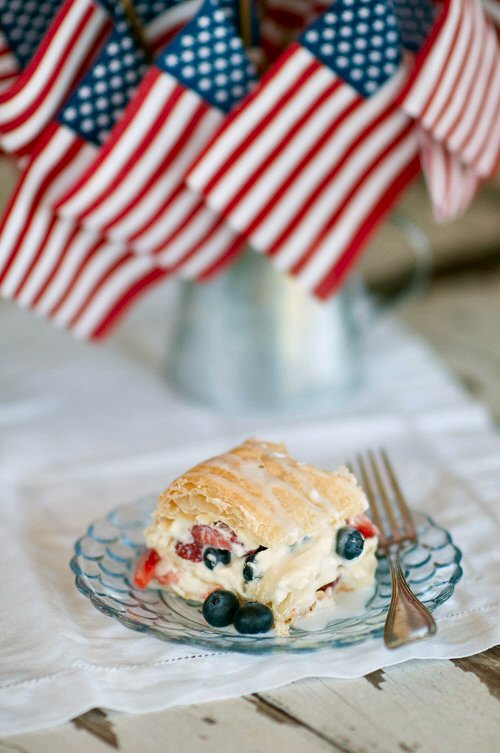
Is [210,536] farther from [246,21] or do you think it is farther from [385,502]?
[246,21]

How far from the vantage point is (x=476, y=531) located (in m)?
0.98

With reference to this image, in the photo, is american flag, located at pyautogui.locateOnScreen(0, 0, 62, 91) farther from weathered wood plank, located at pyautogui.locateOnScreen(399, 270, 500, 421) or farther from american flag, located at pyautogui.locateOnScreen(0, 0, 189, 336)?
weathered wood plank, located at pyautogui.locateOnScreen(399, 270, 500, 421)

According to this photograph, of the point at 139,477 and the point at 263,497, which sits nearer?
the point at 263,497

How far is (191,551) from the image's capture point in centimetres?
83

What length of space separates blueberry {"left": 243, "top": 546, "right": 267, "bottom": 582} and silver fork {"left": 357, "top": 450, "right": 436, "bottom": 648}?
11 centimetres

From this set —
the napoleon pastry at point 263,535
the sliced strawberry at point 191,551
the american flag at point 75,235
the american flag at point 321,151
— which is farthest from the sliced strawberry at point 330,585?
the american flag at point 75,235

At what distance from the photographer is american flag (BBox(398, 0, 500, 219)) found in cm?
107

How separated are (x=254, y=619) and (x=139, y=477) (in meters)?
0.41

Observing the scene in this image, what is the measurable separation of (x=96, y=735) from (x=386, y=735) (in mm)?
206

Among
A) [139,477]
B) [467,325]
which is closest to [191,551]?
[139,477]

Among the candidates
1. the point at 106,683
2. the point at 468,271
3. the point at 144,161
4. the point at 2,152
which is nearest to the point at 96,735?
the point at 106,683

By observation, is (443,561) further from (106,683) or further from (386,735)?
(106,683)

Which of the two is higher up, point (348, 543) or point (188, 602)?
point (348, 543)

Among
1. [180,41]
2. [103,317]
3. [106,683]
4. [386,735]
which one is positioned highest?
[180,41]
